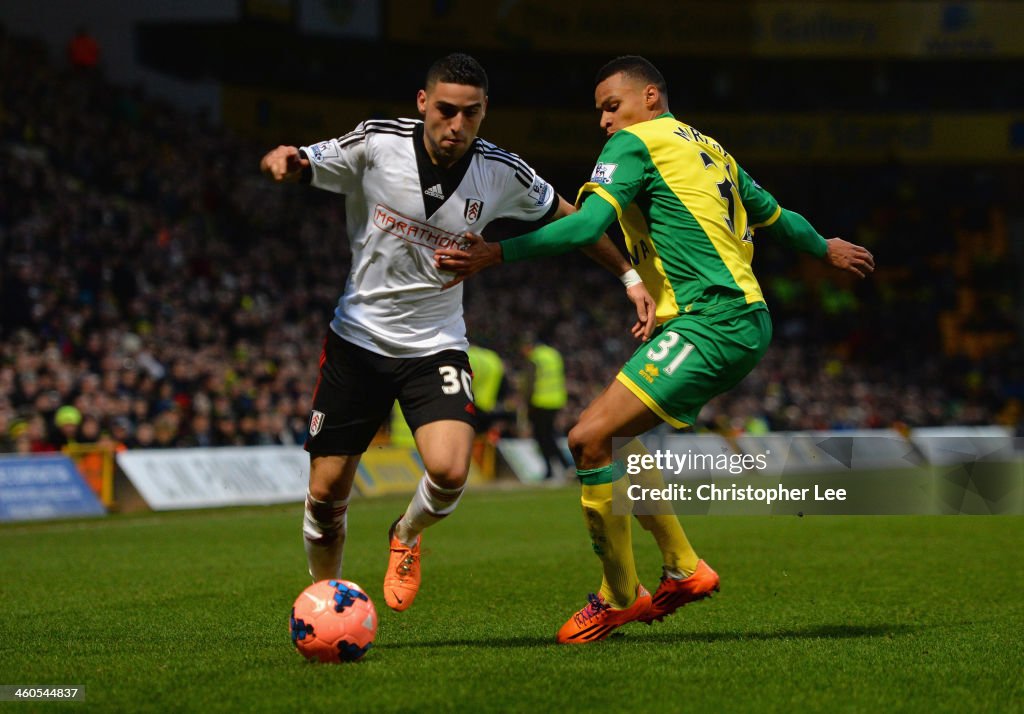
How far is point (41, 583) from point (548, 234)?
490cm

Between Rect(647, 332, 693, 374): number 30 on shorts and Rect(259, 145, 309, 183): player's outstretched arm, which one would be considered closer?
Rect(259, 145, 309, 183): player's outstretched arm

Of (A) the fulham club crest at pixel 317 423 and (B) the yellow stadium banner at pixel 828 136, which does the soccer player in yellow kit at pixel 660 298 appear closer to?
(A) the fulham club crest at pixel 317 423

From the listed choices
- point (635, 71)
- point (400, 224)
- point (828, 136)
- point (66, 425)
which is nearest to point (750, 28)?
point (828, 136)

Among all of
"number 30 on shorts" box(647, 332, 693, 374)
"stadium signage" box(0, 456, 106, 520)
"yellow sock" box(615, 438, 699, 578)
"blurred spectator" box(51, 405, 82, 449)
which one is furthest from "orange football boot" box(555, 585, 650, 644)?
"blurred spectator" box(51, 405, 82, 449)

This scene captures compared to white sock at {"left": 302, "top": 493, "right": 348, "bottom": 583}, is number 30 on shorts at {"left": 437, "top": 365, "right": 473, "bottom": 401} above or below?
above

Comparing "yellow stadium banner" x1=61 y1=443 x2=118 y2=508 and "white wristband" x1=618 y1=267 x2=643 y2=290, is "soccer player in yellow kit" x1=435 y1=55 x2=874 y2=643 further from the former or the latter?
"yellow stadium banner" x1=61 y1=443 x2=118 y2=508

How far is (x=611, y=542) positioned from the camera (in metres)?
6.24

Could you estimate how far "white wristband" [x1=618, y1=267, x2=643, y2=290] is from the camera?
6.52m

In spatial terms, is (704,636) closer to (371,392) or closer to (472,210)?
(371,392)

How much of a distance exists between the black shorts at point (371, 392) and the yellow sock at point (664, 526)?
853mm

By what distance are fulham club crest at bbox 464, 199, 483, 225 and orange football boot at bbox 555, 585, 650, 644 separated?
A: 1855 millimetres

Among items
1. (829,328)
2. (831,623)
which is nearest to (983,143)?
(829,328)

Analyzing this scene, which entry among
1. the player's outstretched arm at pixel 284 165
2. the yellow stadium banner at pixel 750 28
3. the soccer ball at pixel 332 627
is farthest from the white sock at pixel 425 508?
the yellow stadium banner at pixel 750 28

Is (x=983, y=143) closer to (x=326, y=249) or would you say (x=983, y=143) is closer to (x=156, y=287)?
(x=326, y=249)
